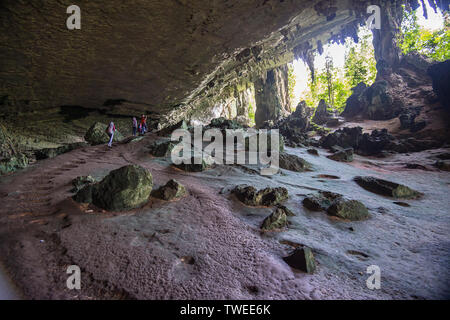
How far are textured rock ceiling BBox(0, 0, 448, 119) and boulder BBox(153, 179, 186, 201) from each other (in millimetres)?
5924

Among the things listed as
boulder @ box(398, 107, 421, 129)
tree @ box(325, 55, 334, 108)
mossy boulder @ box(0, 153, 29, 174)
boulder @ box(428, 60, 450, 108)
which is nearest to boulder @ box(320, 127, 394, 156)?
boulder @ box(398, 107, 421, 129)

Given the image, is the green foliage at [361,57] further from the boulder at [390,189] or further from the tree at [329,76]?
the boulder at [390,189]

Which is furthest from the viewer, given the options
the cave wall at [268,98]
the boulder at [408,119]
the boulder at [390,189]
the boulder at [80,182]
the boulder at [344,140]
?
the cave wall at [268,98]

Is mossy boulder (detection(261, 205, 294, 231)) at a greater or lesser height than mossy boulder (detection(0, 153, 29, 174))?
lesser

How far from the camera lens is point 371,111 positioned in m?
21.2

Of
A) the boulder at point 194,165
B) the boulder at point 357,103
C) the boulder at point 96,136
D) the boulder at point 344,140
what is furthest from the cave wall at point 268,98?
the boulder at point 194,165

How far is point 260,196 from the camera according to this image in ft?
15.5

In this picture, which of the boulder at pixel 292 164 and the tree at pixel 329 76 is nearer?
the boulder at pixel 292 164

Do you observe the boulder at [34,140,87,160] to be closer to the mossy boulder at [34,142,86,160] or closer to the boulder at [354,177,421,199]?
the mossy boulder at [34,142,86,160]

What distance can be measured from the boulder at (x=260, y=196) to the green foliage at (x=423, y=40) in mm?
30493

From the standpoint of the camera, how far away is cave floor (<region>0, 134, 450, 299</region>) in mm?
2234

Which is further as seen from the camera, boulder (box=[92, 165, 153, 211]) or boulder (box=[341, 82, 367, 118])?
boulder (box=[341, 82, 367, 118])

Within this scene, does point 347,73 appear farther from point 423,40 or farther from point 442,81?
point 442,81

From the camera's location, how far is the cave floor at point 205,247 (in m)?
2.23
